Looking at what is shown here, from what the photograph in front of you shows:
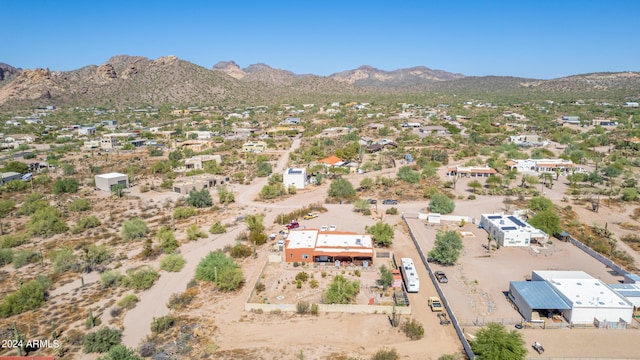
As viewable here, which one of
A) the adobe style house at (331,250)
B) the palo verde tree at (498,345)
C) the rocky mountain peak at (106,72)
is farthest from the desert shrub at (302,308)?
the rocky mountain peak at (106,72)

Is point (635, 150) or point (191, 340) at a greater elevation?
point (635, 150)

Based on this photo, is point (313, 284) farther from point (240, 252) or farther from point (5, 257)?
point (5, 257)

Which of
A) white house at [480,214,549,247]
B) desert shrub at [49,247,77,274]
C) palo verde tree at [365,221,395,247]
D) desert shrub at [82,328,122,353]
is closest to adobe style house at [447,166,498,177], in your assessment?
white house at [480,214,549,247]

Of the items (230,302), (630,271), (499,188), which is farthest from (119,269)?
(499,188)

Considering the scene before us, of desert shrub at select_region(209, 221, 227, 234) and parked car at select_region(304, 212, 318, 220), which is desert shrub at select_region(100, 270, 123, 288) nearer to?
desert shrub at select_region(209, 221, 227, 234)

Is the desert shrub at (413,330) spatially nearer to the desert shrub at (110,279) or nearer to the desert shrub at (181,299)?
the desert shrub at (181,299)

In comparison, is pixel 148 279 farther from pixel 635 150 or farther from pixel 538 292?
pixel 635 150
